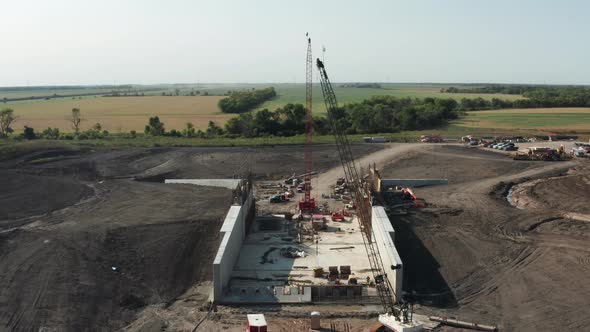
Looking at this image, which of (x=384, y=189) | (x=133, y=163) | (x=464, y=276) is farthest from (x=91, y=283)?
(x=133, y=163)

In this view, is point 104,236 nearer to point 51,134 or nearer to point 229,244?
point 229,244

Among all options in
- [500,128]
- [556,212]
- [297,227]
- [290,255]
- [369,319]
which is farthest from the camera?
[500,128]

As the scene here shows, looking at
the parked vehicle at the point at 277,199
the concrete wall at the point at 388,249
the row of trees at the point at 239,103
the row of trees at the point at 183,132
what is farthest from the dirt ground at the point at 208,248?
the row of trees at the point at 239,103

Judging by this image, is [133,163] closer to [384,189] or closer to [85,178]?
[85,178]

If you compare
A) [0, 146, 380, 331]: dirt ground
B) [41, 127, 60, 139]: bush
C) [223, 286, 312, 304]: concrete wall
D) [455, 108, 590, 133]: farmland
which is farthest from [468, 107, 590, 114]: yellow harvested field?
[223, 286, 312, 304]: concrete wall

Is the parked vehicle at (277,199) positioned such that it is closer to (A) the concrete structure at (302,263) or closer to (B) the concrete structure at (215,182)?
(A) the concrete structure at (302,263)
